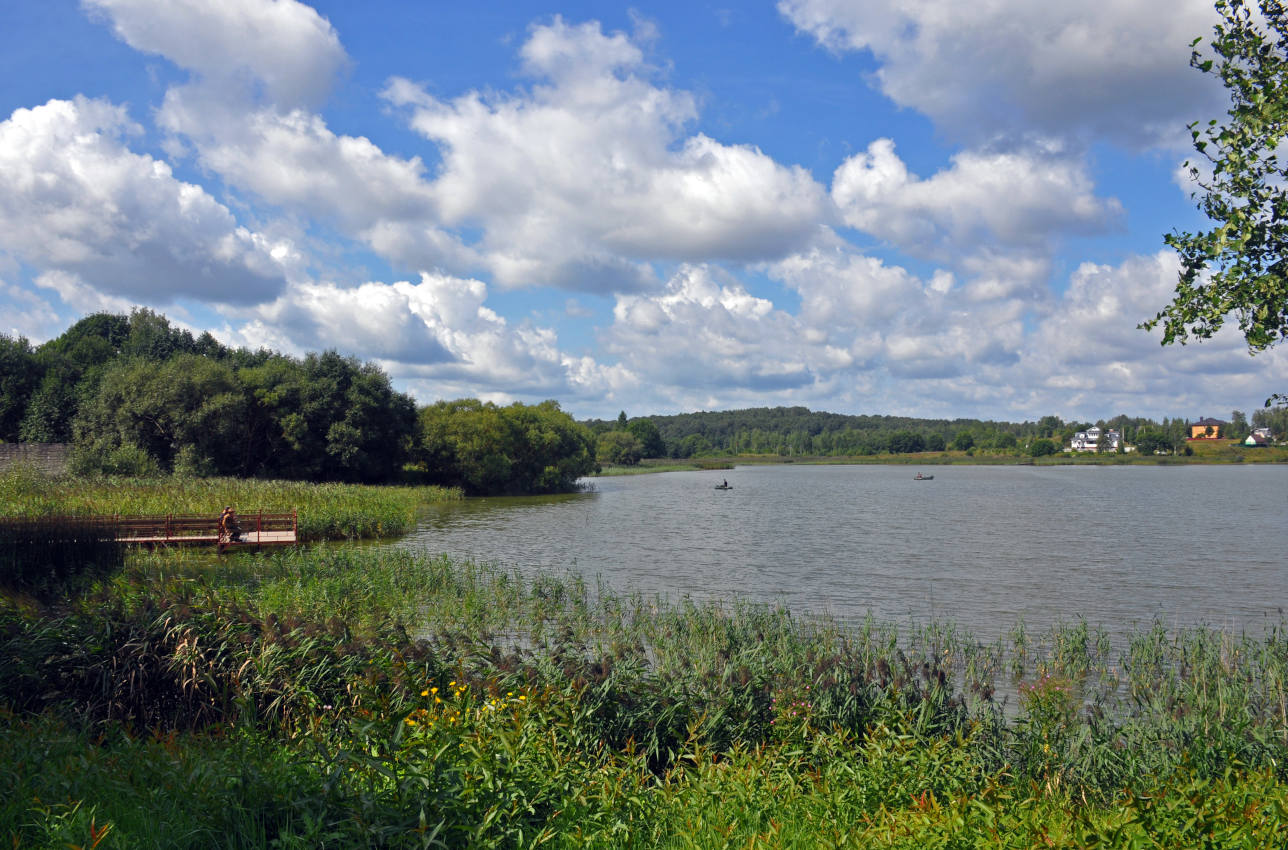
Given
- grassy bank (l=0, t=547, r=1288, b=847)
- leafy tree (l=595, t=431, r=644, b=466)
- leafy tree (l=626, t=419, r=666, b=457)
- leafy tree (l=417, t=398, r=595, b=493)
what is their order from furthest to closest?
leafy tree (l=626, t=419, r=666, b=457) → leafy tree (l=595, t=431, r=644, b=466) → leafy tree (l=417, t=398, r=595, b=493) → grassy bank (l=0, t=547, r=1288, b=847)

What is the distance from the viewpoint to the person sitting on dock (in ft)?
80.6

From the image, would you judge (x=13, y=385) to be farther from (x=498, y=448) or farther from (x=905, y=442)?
(x=905, y=442)

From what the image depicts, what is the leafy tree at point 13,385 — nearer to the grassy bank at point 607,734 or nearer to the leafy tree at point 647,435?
the grassy bank at point 607,734

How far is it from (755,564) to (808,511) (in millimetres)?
24749

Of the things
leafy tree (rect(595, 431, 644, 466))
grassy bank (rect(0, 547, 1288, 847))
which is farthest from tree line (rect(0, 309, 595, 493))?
leafy tree (rect(595, 431, 644, 466))

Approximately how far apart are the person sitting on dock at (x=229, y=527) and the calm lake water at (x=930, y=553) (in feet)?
22.7

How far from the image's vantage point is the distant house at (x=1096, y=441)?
169 meters

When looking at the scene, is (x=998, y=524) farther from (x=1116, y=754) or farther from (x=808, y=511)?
(x=1116, y=754)

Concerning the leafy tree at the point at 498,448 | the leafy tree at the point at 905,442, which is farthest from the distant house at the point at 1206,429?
the leafy tree at the point at 498,448

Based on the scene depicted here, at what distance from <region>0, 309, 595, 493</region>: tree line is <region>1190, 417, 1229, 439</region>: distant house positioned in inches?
6485

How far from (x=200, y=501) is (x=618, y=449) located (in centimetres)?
10918

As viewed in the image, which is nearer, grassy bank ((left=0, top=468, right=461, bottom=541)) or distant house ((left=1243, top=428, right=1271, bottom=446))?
grassy bank ((left=0, top=468, right=461, bottom=541))

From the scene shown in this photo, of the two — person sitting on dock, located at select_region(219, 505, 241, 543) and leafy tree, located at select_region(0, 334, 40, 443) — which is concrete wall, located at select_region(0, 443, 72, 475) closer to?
leafy tree, located at select_region(0, 334, 40, 443)

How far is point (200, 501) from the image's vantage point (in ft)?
102
